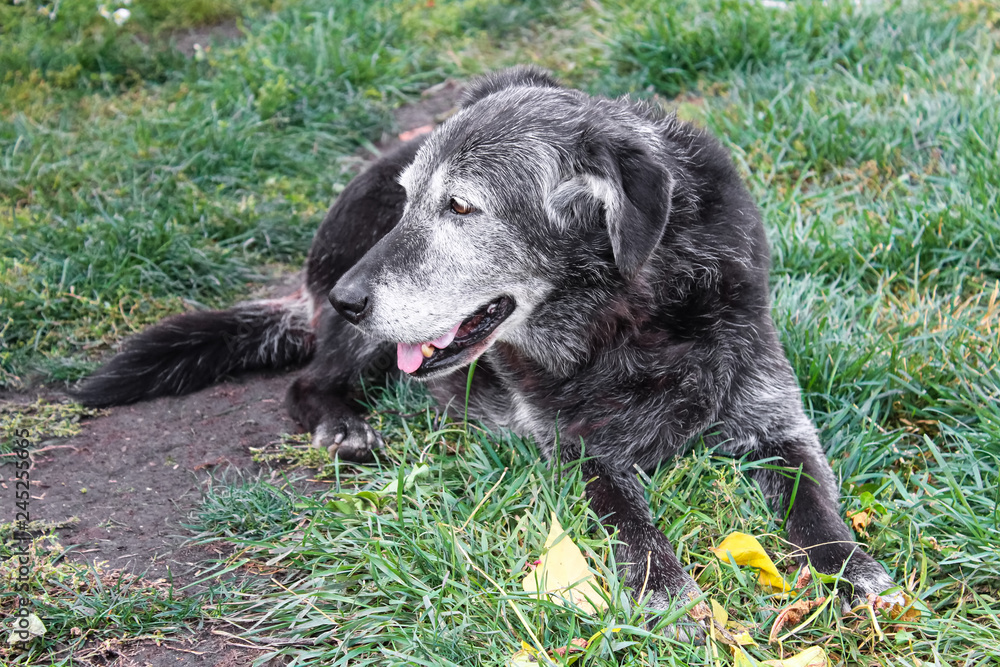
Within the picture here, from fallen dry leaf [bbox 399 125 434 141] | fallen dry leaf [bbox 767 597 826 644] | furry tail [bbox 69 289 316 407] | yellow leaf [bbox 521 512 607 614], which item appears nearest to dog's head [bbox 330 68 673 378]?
yellow leaf [bbox 521 512 607 614]

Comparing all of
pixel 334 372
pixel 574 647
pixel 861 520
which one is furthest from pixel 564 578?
pixel 334 372

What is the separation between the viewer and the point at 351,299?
2699 millimetres

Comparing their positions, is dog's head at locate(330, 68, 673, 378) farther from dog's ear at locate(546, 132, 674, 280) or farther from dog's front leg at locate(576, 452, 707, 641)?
dog's front leg at locate(576, 452, 707, 641)

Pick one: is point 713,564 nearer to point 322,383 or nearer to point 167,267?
point 322,383

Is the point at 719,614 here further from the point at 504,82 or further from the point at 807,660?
the point at 504,82

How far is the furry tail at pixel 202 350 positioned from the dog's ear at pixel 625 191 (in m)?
1.65

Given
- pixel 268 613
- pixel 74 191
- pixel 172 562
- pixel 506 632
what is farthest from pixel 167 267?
pixel 506 632

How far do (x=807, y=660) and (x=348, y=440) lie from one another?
177 centimetres

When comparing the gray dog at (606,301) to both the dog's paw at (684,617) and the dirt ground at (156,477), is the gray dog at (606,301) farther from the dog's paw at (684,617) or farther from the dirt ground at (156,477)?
the dirt ground at (156,477)

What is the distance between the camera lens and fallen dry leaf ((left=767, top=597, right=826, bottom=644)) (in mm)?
2373

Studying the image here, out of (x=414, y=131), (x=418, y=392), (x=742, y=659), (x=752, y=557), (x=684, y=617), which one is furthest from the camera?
(x=414, y=131)

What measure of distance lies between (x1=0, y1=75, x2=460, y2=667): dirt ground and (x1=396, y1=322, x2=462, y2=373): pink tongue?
27.8 inches

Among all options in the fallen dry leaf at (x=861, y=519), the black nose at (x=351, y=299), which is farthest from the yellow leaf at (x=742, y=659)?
the black nose at (x=351, y=299)

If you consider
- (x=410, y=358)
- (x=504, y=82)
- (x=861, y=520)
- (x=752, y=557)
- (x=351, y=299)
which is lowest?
(x=861, y=520)
